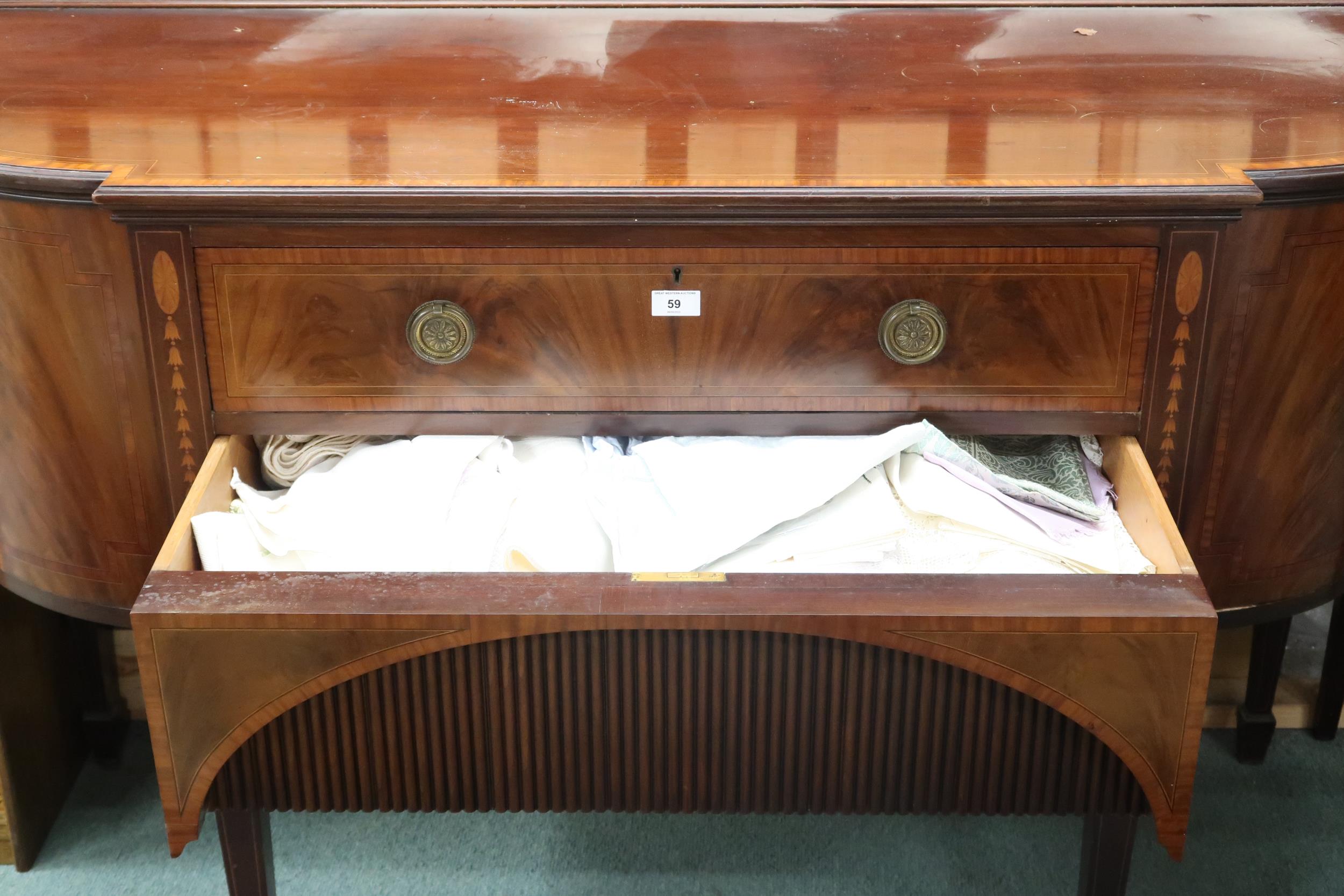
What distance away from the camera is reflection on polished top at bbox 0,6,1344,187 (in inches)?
33.6

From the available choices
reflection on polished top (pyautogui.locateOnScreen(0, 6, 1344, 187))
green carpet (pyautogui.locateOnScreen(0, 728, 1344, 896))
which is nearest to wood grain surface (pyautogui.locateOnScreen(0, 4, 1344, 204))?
reflection on polished top (pyautogui.locateOnScreen(0, 6, 1344, 187))

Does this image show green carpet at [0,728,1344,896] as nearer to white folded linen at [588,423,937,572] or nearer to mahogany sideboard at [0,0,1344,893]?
mahogany sideboard at [0,0,1344,893]

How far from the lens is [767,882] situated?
113 centimetres

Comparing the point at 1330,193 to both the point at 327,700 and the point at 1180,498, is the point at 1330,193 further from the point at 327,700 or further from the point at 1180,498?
the point at 327,700

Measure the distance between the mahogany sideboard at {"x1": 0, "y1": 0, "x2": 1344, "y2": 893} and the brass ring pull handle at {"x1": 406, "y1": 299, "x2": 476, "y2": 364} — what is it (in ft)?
0.04

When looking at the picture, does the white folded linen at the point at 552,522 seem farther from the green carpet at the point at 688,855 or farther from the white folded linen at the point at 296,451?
Result: the green carpet at the point at 688,855

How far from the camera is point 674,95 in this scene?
1.01 meters

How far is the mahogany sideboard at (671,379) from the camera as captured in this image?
0.74 meters

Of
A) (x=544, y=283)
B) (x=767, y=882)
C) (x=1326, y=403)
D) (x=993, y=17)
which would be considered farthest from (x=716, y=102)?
(x=767, y=882)

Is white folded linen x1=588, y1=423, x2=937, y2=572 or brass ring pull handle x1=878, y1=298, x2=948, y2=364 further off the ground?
brass ring pull handle x1=878, y1=298, x2=948, y2=364

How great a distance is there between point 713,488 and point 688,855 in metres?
0.43

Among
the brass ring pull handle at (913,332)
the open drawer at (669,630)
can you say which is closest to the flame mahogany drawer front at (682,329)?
the brass ring pull handle at (913,332)

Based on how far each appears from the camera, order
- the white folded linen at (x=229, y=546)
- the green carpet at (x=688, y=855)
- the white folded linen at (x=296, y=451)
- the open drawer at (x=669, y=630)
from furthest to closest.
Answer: the green carpet at (x=688, y=855)
the white folded linen at (x=296, y=451)
the white folded linen at (x=229, y=546)
the open drawer at (x=669, y=630)

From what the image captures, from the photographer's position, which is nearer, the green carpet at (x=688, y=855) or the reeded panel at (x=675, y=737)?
the reeded panel at (x=675, y=737)
